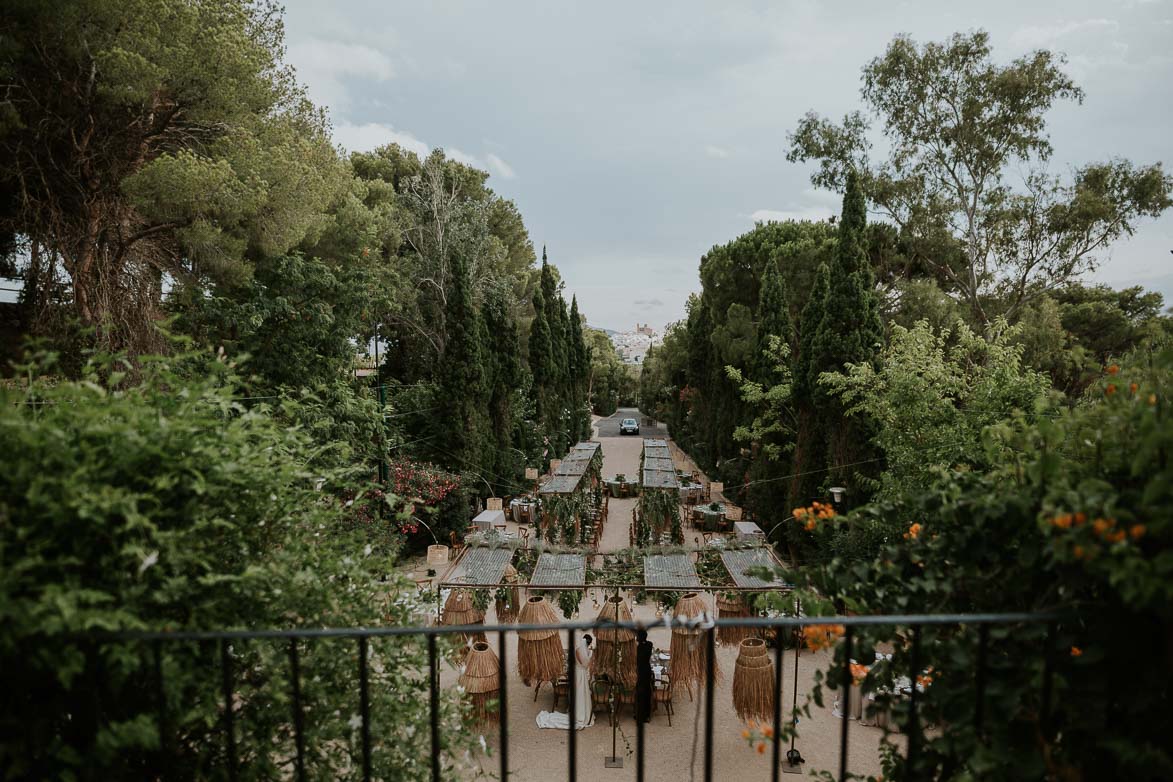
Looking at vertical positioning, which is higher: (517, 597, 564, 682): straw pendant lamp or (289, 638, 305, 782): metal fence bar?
(289, 638, 305, 782): metal fence bar

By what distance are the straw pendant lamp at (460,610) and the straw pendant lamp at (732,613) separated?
3082mm

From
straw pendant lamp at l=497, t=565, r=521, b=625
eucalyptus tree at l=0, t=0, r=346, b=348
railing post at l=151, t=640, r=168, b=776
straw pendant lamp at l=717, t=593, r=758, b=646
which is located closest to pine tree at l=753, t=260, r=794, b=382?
straw pendant lamp at l=717, t=593, r=758, b=646

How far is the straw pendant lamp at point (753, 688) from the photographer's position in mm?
5684

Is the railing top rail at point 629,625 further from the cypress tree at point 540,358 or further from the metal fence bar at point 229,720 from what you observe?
the cypress tree at point 540,358

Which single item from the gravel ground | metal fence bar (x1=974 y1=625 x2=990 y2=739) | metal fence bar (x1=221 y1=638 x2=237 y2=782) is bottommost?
the gravel ground

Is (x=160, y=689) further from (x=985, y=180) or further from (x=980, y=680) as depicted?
(x=985, y=180)

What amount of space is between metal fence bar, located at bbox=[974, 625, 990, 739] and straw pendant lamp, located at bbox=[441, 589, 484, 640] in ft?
22.1

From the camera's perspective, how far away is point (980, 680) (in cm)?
127

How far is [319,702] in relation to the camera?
1.71 metres

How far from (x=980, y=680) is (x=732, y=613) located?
20.7 ft

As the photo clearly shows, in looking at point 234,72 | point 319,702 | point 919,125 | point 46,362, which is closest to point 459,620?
point 319,702

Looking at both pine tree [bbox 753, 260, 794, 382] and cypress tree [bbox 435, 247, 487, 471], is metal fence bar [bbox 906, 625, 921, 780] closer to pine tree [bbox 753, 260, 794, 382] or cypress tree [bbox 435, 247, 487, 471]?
cypress tree [bbox 435, 247, 487, 471]

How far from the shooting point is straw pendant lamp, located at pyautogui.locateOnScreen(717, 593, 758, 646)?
267 inches

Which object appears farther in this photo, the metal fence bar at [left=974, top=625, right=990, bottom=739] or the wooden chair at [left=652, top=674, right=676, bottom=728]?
the wooden chair at [left=652, top=674, right=676, bottom=728]
